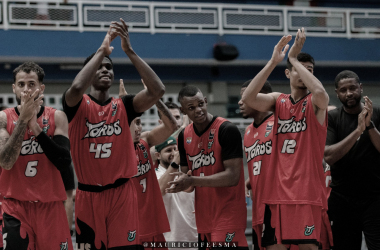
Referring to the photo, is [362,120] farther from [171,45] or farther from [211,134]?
[171,45]

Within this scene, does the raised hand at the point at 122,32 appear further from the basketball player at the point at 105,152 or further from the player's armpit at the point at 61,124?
the player's armpit at the point at 61,124

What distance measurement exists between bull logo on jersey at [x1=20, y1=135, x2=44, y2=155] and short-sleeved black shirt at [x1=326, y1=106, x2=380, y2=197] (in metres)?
3.25

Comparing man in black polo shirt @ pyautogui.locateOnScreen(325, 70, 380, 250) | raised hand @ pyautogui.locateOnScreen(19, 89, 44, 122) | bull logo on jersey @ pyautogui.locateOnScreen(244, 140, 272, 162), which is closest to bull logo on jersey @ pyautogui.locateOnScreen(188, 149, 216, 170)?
bull logo on jersey @ pyautogui.locateOnScreen(244, 140, 272, 162)

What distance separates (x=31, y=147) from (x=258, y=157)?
2.44 meters

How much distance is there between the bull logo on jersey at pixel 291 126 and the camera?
5.09 m

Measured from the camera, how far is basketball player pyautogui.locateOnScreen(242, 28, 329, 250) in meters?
4.88

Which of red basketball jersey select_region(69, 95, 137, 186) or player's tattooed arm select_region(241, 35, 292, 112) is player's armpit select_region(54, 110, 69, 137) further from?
player's tattooed arm select_region(241, 35, 292, 112)

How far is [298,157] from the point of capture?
5012 millimetres

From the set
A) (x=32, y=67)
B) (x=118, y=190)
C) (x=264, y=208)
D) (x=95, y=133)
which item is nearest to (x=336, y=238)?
(x=264, y=208)

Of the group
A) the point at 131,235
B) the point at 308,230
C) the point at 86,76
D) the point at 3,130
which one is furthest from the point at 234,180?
the point at 3,130

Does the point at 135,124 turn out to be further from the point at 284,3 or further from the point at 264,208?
the point at 284,3

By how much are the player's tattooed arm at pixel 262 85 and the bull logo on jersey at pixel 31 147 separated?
2.11 metres

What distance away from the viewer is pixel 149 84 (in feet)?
15.9

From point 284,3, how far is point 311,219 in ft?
52.9
